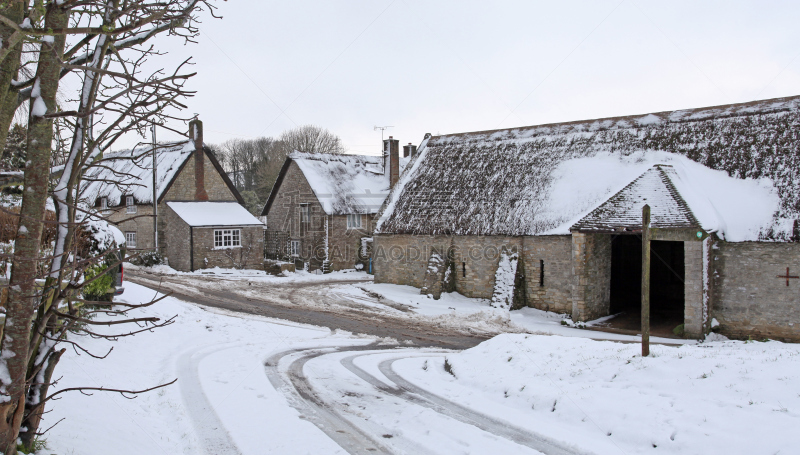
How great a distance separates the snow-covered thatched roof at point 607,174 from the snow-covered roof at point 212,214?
1098 centimetres

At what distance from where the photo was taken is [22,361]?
159 inches

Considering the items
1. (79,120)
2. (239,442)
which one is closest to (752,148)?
(239,442)

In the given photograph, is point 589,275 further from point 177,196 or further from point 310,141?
point 310,141

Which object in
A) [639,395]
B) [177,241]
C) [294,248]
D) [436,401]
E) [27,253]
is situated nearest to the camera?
[27,253]

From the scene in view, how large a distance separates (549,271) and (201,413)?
1430 centimetres

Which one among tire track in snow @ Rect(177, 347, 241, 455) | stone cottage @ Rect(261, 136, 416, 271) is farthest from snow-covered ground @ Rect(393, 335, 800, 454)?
stone cottage @ Rect(261, 136, 416, 271)

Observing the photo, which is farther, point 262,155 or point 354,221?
point 262,155

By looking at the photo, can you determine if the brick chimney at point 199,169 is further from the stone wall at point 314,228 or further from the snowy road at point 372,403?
the snowy road at point 372,403

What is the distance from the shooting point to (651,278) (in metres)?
22.2

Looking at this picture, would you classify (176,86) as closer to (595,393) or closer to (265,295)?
(595,393)

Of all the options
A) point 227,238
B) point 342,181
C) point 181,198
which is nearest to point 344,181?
point 342,181

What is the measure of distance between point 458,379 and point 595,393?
9.59 ft

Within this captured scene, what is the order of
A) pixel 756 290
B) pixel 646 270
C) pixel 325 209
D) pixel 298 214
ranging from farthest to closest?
pixel 298 214 → pixel 325 209 → pixel 756 290 → pixel 646 270

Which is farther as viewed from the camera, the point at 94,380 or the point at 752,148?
the point at 752,148
